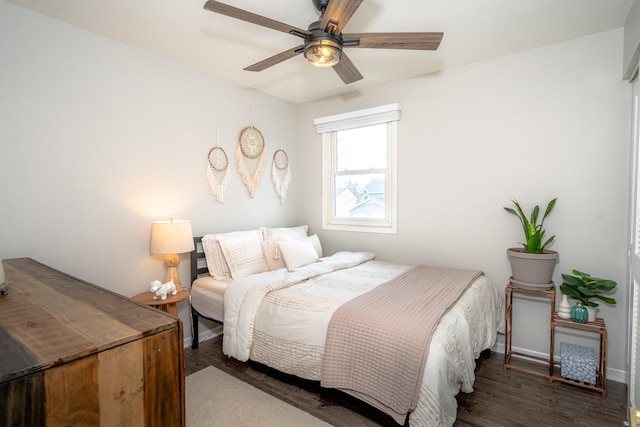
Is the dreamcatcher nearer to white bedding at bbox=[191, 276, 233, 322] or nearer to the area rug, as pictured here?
white bedding at bbox=[191, 276, 233, 322]

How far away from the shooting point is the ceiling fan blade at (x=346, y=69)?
6.96 feet

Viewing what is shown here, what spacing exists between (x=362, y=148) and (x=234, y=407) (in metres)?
2.86

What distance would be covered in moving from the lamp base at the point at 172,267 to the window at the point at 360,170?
73.6 inches

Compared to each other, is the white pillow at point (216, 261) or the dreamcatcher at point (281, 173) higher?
the dreamcatcher at point (281, 173)

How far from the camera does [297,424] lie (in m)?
A: 1.94

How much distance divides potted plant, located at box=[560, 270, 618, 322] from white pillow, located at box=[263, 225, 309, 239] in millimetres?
2486

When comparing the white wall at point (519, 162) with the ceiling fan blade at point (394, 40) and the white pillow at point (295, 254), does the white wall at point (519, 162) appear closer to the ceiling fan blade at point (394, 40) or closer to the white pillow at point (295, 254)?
the white pillow at point (295, 254)

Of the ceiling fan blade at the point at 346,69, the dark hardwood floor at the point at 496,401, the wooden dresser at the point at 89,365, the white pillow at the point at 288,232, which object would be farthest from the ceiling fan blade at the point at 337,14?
the dark hardwood floor at the point at 496,401

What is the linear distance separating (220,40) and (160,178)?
1271 millimetres

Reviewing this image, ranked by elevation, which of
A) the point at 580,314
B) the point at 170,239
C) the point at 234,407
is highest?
the point at 170,239

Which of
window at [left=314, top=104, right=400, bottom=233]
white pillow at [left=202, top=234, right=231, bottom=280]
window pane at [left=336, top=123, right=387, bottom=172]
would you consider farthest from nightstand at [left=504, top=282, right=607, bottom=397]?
white pillow at [left=202, top=234, right=231, bottom=280]

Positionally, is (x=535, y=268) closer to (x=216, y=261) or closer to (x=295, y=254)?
(x=295, y=254)

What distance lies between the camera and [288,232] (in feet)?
12.0

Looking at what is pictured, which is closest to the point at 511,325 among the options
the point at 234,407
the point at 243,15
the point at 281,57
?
the point at 234,407
